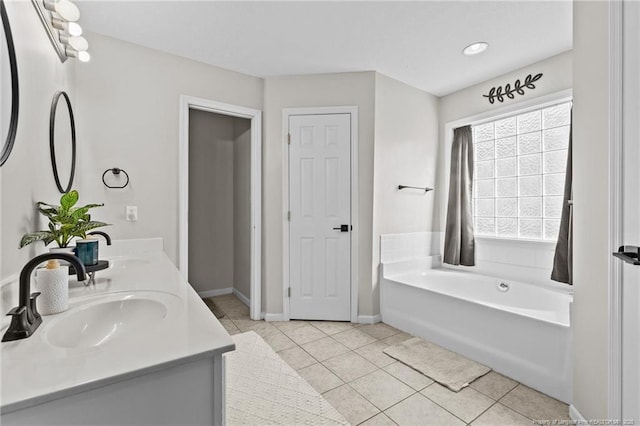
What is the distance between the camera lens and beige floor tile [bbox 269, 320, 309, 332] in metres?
2.84

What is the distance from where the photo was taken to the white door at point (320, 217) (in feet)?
9.78

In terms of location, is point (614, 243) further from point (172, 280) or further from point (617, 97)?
point (172, 280)

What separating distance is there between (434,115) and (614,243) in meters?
2.70

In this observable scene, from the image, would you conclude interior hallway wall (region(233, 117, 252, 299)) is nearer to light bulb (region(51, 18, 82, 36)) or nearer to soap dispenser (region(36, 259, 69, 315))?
light bulb (region(51, 18, 82, 36))

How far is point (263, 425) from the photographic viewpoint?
1.57 metres

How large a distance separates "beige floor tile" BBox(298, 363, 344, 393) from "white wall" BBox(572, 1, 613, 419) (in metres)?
1.31

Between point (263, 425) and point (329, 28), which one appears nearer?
point (263, 425)

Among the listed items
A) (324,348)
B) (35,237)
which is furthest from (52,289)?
(324,348)

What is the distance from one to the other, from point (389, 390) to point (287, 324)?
1.28 meters

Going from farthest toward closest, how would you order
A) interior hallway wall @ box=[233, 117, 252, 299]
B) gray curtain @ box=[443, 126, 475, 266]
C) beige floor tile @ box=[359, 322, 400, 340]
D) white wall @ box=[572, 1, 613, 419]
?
interior hallway wall @ box=[233, 117, 252, 299] → gray curtain @ box=[443, 126, 475, 266] → beige floor tile @ box=[359, 322, 400, 340] → white wall @ box=[572, 1, 613, 419]

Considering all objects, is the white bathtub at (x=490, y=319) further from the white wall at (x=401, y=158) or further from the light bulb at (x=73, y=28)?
the light bulb at (x=73, y=28)

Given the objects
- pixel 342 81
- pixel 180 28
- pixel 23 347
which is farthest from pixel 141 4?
pixel 23 347

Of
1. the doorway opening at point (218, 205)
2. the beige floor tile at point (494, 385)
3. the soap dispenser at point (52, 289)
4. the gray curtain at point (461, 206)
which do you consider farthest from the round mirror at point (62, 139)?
the gray curtain at point (461, 206)

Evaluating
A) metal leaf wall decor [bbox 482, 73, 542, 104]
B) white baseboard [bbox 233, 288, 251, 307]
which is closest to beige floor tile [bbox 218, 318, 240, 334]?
white baseboard [bbox 233, 288, 251, 307]
